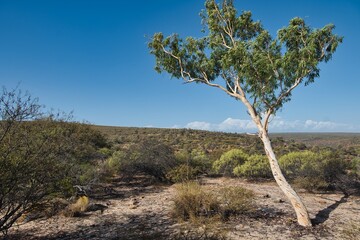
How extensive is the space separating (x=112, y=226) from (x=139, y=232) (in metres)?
1.15

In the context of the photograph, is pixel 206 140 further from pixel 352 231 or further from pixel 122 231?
pixel 352 231

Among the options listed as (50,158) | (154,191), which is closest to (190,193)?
(50,158)

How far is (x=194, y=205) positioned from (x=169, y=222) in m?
0.89

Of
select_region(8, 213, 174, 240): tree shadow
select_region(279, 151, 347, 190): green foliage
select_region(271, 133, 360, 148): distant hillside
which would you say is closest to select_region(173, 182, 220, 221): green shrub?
select_region(8, 213, 174, 240): tree shadow

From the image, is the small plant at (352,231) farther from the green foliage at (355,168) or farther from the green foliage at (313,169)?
the green foliage at (355,168)

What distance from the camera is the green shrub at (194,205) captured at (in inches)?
346

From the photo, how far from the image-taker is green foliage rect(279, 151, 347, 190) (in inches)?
562

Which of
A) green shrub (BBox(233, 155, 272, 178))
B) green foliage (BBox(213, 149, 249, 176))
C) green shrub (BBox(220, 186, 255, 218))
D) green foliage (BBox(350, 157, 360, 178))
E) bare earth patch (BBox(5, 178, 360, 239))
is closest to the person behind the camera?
bare earth patch (BBox(5, 178, 360, 239))

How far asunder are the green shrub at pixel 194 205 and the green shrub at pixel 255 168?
864 cm

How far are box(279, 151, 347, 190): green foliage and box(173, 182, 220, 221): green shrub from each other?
289 inches

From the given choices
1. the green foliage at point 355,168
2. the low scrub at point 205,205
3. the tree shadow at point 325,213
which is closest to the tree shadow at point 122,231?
the low scrub at point 205,205

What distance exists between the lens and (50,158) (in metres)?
6.83

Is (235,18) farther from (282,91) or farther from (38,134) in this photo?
(38,134)

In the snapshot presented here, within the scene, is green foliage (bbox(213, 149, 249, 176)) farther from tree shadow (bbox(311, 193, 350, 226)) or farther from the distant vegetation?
tree shadow (bbox(311, 193, 350, 226))
